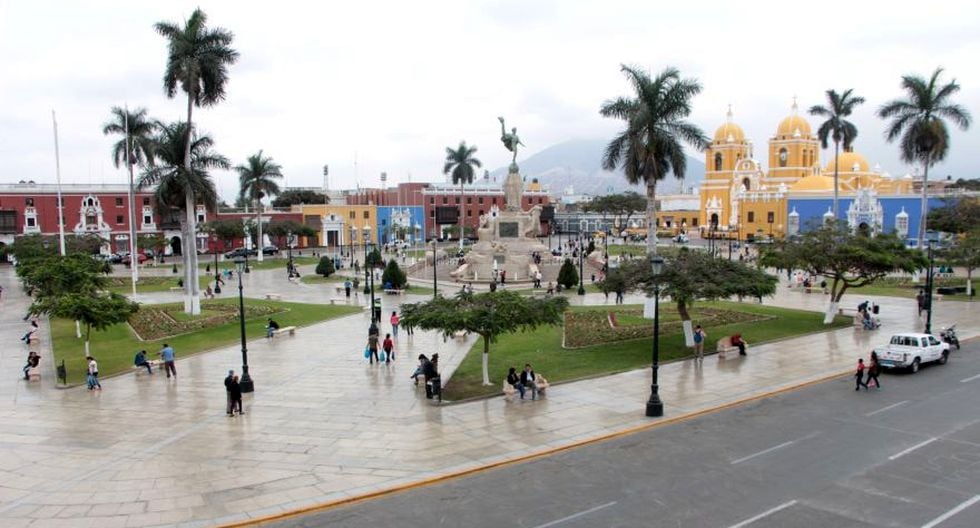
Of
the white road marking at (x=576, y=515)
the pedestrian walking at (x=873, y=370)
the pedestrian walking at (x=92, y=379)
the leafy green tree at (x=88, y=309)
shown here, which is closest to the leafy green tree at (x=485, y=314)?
the white road marking at (x=576, y=515)

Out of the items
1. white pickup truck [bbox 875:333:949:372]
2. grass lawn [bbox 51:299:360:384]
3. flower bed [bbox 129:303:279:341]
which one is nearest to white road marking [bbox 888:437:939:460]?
white pickup truck [bbox 875:333:949:372]

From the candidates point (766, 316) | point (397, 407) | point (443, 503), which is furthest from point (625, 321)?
point (443, 503)

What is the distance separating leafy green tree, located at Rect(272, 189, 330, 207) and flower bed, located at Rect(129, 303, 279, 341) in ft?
289

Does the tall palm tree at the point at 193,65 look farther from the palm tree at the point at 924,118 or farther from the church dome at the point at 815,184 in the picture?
the church dome at the point at 815,184

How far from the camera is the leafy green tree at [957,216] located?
69625 mm

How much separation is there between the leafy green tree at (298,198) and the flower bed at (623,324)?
98.4 m

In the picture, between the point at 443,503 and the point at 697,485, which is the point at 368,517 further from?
the point at 697,485

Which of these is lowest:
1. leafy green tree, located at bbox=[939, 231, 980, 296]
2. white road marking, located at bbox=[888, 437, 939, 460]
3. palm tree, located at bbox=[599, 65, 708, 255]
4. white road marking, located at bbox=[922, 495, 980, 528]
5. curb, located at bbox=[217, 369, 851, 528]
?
curb, located at bbox=[217, 369, 851, 528]

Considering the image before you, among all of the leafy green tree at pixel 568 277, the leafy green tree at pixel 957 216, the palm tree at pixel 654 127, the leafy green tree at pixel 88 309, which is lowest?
the leafy green tree at pixel 568 277

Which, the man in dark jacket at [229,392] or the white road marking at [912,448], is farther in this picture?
the man in dark jacket at [229,392]

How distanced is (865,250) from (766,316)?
565 cm

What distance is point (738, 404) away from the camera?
19.7m

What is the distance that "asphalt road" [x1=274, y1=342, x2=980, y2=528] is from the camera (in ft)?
40.5

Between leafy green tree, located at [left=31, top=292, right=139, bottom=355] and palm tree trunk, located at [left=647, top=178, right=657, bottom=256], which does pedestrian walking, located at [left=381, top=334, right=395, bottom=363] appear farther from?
palm tree trunk, located at [left=647, top=178, right=657, bottom=256]
